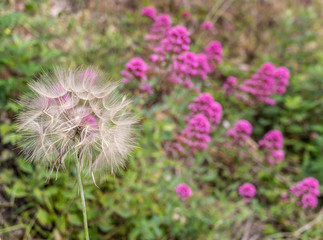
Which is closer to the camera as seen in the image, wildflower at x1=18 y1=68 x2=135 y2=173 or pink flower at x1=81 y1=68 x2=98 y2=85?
wildflower at x1=18 y1=68 x2=135 y2=173

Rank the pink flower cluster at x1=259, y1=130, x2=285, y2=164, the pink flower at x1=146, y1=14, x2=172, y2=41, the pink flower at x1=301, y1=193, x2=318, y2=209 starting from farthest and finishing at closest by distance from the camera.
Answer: the pink flower cluster at x1=259, y1=130, x2=285, y2=164 → the pink flower at x1=146, y1=14, x2=172, y2=41 → the pink flower at x1=301, y1=193, x2=318, y2=209

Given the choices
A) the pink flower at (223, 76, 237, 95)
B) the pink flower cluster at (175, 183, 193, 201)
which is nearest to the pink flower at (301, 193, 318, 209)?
the pink flower cluster at (175, 183, 193, 201)

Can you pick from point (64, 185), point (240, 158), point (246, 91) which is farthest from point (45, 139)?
point (240, 158)

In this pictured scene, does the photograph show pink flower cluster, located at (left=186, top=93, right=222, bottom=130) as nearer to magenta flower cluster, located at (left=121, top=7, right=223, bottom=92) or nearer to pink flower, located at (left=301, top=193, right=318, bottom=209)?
magenta flower cluster, located at (left=121, top=7, right=223, bottom=92)

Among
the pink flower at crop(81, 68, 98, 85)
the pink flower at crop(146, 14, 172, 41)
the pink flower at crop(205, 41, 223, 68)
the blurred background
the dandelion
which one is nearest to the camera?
the dandelion

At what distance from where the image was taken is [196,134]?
10.6 feet

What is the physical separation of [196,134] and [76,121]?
1575mm

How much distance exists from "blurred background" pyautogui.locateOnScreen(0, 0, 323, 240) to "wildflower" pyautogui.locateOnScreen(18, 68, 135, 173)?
0.17m

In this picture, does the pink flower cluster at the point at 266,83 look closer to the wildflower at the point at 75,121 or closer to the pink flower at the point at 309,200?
the pink flower at the point at 309,200

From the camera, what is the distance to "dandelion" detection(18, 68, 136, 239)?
6.35ft

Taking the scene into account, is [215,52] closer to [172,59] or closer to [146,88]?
[172,59]

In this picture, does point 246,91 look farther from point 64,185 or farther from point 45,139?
point 45,139

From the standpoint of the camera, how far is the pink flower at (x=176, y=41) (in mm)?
3154

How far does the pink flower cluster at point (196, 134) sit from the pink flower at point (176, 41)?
697mm
